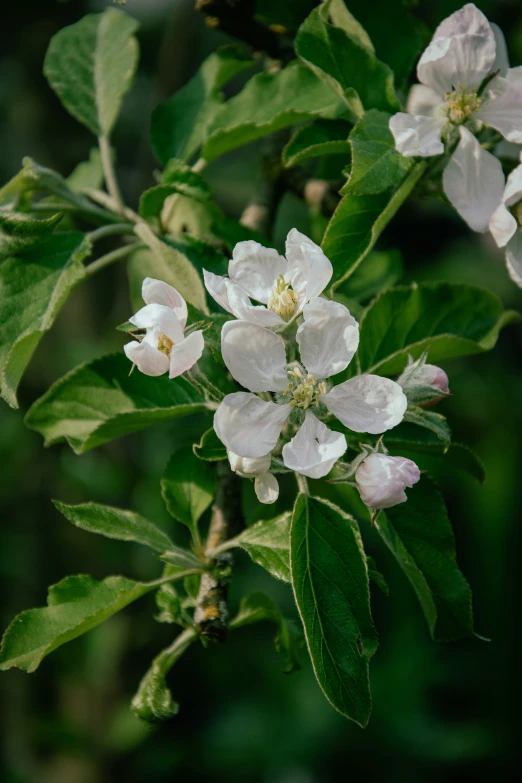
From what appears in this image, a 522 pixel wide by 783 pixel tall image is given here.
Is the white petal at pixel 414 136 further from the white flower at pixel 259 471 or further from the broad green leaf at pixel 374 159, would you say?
the white flower at pixel 259 471

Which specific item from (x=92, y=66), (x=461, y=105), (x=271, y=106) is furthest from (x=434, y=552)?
(x=92, y=66)

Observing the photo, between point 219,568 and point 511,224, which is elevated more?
point 511,224

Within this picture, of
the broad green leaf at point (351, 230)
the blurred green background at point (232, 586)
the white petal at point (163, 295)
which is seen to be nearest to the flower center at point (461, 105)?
the broad green leaf at point (351, 230)

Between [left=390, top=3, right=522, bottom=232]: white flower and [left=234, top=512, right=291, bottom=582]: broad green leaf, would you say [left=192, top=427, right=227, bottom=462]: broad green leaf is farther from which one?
[left=390, top=3, right=522, bottom=232]: white flower

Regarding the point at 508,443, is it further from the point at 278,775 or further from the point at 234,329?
the point at 234,329

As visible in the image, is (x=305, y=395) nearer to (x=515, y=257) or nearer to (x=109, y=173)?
(x=515, y=257)

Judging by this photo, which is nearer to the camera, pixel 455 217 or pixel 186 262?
pixel 186 262

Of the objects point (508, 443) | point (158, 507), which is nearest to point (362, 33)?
point (158, 507)
